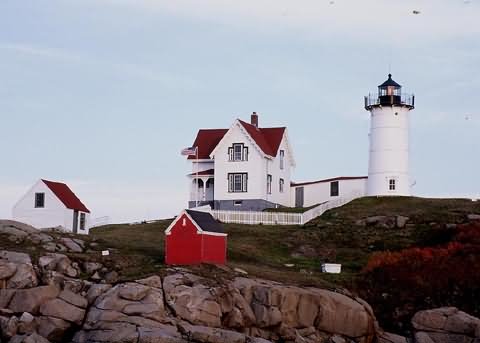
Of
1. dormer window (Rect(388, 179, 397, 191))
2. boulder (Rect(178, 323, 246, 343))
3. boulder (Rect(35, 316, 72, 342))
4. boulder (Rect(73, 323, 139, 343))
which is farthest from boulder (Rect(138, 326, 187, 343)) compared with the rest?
dormer window (Rect(388, 179, 397, 191))

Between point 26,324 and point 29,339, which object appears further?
point 26,324

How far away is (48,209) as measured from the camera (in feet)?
182

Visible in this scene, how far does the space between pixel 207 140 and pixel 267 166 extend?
219 inches

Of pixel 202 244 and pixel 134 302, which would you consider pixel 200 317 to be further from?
pixel 202 244

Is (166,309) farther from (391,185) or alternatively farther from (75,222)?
(391,185)

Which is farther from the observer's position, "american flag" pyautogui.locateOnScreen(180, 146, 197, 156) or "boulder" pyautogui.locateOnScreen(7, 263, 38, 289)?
"american flag" pyautogui.locateOnScreen(180, 146, 197, 156)

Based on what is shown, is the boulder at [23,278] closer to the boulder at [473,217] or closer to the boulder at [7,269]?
the boulder at [7,269]

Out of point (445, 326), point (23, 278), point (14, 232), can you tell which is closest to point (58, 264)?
point (23, 278)

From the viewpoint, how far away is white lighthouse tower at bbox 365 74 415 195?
67.2 meters

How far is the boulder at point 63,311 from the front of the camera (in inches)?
1495

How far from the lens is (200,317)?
38.0 m

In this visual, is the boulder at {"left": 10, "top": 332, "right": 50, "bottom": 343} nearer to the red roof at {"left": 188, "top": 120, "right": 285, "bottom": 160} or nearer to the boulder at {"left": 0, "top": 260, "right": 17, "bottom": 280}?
the boulder at {"left": 0, "top": 260, "right": 17, "bottom": 280}

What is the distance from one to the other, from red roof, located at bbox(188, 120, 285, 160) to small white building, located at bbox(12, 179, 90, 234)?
1567cm

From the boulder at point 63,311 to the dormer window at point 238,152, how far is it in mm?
30473
